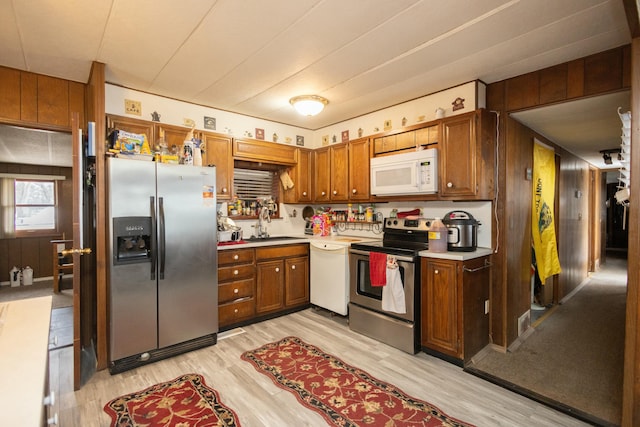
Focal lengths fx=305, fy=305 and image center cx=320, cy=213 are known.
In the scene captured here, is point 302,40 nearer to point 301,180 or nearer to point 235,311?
point 301,180

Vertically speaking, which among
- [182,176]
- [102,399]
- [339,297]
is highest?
[182,176]

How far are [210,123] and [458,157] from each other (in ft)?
9.15

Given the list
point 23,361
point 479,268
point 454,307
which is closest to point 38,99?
point 23,361

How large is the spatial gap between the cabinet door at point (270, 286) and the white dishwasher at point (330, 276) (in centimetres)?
42

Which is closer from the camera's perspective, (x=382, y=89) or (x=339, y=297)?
(x=382, y=89)

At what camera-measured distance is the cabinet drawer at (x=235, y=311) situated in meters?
3.26

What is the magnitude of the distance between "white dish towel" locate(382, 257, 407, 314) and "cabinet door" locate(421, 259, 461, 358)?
199mm

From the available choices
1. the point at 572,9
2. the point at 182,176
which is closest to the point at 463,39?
the point at 572,9

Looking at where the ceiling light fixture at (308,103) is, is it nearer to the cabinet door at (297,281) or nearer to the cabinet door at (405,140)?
the cabinet door at (405,140)

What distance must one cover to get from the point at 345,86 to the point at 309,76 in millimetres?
421

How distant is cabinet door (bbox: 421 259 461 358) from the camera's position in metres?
2.60

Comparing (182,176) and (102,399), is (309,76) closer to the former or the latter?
(182,176)

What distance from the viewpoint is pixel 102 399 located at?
216 cm

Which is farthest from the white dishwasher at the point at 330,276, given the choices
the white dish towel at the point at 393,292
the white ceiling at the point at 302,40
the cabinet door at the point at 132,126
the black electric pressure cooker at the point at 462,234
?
the cabinet door at the point at 132,126
